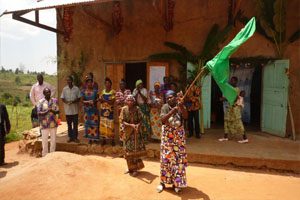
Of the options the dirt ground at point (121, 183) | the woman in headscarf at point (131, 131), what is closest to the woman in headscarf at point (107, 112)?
the dirt ground at point (121, 183)

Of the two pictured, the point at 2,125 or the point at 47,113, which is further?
the point at 2,125

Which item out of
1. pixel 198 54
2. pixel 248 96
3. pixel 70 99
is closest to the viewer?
pixel 70 99

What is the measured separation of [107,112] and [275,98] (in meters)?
4.60

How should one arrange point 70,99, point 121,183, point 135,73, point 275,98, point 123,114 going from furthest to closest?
1. point 135,73
2. point 275,98
3. point 70,99
4. point 123,114
5. point 121,183

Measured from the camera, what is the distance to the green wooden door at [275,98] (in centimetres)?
745

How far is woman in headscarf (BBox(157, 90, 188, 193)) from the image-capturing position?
14.9 feet

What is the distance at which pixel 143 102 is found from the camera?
22.9 ft

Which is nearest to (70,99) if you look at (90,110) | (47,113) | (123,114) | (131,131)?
(90,110)

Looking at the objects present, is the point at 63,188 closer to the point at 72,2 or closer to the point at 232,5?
the point at 72,2

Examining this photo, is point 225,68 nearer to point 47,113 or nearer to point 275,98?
point 275,98

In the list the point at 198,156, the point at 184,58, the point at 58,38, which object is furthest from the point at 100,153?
the point at 58,38

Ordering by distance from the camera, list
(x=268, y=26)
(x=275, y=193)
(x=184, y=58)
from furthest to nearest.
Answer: (x=184, y=58)
(x=268, y=26)
(x=275, y=193)

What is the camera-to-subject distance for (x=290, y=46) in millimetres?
7734

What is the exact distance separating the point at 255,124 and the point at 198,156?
4.40 meters
